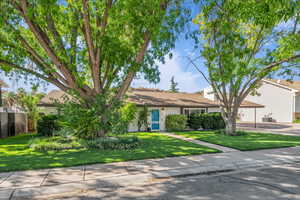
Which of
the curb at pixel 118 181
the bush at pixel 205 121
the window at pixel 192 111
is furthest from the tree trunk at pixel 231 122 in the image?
the curb at pixel 118 181

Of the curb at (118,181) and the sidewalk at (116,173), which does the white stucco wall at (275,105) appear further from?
the curb at (118,181)

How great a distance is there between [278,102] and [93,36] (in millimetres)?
29061

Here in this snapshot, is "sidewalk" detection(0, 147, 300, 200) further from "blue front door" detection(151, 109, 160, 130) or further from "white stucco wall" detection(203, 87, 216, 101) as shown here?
"white stucco wall" detection(203, 87, 216, 101)

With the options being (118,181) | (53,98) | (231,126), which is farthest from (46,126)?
(231,126)

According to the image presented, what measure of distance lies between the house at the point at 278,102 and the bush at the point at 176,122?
17.7 metres

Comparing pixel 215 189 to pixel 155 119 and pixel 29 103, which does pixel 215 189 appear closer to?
pixel 155 119

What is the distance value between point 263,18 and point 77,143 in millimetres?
8395

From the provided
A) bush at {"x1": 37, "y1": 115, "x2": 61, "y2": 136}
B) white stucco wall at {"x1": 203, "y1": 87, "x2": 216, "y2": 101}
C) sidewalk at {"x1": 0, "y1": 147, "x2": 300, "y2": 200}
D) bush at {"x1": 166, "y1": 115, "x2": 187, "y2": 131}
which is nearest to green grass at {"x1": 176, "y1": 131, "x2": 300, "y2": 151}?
sidewalk at {"x1": 0, "y1": 147, "x2": 300, "y2": 200}

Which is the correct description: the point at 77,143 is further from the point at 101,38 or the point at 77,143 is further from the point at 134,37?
the point at 134,37

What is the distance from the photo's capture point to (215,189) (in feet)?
12.6

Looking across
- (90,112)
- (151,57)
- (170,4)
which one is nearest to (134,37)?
(151,57)

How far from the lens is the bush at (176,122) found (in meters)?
15.1

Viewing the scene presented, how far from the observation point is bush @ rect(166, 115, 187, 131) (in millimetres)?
15141

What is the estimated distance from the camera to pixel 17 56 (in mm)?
8516
